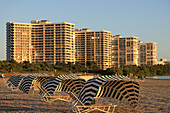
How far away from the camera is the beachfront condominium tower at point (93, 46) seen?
134750 mm

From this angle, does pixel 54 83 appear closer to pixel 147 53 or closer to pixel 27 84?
pixel 27 84

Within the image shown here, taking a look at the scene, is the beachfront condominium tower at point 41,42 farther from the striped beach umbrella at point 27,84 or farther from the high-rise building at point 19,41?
the striped beach umbrella at point 27,84

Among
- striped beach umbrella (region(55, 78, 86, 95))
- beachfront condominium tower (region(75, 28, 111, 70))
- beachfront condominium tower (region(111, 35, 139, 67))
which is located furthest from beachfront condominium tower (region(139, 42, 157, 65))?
striped beach umbrella (region(55, 78, 86, 95))

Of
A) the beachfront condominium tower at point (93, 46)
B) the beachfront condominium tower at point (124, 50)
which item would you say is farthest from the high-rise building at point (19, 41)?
the beachfront condominium tower at point (124, 50)

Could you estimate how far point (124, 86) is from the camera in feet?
41.0

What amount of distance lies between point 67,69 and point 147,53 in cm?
8392

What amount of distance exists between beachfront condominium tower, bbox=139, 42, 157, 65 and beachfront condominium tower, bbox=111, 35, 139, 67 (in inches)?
746

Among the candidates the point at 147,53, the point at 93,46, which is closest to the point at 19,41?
the point at 93,46

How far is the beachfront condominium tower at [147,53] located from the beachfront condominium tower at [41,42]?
2222 inches

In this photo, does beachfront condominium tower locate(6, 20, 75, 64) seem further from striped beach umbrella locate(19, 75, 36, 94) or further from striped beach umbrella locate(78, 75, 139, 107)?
striped beach umbrella locate(78, 75, 139, 107)

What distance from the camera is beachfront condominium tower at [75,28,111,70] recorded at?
134750 millimetres

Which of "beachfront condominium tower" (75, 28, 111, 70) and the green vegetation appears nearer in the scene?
the green vegetation

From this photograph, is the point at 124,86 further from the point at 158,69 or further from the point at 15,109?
the point at 158,69

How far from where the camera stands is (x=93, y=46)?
138250 millimetres
